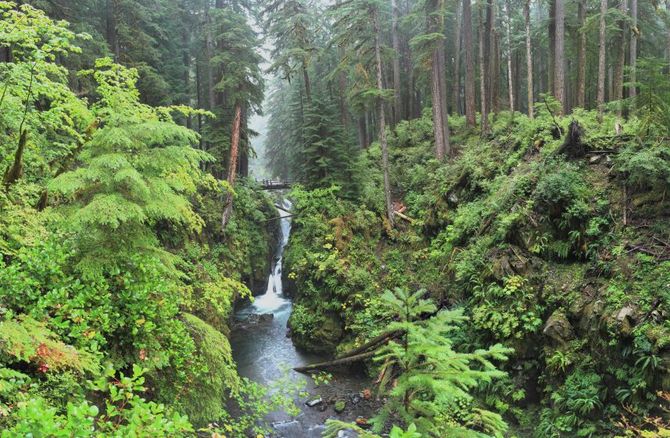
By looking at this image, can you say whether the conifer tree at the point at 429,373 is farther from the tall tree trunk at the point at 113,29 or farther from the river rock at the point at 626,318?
the tall tree trunk at the point at 113,29

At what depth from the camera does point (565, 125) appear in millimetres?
14148

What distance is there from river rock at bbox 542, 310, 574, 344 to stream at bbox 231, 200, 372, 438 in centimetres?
549

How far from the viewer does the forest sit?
14.4 ft

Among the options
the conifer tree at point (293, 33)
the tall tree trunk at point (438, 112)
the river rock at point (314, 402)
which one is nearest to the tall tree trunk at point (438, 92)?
the tall tree trunk at point (438, 112)

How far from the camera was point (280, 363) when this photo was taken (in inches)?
587

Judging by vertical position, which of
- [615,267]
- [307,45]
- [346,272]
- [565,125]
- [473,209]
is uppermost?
[307,45]

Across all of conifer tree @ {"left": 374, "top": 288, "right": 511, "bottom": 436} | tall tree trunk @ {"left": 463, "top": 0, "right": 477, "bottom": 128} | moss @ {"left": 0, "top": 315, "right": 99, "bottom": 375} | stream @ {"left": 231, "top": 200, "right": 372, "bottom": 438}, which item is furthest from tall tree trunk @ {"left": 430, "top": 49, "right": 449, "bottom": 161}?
moss @ {"left": 0, "top": 315, "right": 99, "bottom": 375}

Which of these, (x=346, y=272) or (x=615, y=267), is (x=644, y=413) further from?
(x=346, y=272)

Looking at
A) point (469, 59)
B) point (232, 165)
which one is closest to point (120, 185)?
point (232, 165)

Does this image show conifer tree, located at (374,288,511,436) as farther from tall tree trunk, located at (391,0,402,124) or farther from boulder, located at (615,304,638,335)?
tall tree trunk, located at (391,0,402,124)

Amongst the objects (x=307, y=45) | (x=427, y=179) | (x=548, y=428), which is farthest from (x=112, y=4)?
(x=548, y=428)

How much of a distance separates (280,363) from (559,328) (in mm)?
9474

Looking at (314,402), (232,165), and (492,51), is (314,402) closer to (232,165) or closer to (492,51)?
(232,165)

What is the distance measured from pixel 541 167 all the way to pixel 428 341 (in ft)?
34.4
